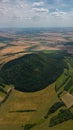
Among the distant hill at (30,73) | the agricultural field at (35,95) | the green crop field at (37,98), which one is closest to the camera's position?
the green crop field at (37,98)

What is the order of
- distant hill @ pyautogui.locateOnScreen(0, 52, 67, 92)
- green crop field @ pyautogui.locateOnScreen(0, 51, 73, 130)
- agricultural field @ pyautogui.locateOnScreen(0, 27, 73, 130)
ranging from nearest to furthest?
1. green crop field @ pyautogui.locateOnScreen(0, 51, 73, 130)
2. agricultural field @ pyautogui.locateOnScreen(0, 27, 73, 130)
3. distant hill @ pyautogui.locateOnScreen(0, 52, 67, 92)

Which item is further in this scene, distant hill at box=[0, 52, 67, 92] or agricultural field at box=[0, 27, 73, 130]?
distant hill at box=[0, 52, 67, 92]

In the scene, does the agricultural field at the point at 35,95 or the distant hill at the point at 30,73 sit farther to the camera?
the distant hill at the point at 30,73

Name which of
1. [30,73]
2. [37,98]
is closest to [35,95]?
[37,98]

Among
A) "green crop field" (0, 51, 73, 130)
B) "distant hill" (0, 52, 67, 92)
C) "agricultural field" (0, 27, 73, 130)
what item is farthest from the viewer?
"distant hill" (0, 52, 67, 92)

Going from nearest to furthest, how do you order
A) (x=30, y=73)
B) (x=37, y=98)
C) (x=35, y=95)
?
(x=37, y=98)
(x=35, y=95)
(x=30, y=73)

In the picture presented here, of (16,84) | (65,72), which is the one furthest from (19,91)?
(65,72)

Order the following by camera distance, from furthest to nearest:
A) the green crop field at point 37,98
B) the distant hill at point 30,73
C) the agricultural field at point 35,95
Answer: the distant hill at point 30,73
the agricultural field at point 35,95
the green crop field at point 37,98

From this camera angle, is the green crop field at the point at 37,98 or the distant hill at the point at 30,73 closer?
the green crop field at the point at 37,98

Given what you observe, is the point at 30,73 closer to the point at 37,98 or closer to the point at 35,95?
the point at 35,95
